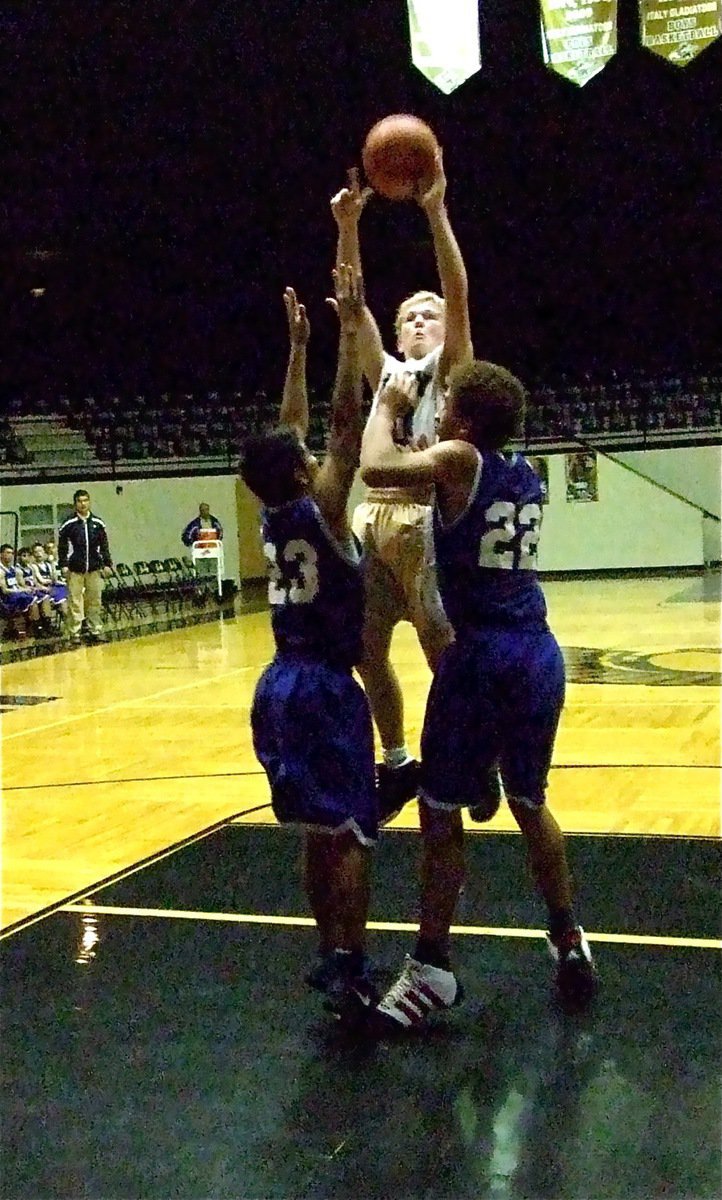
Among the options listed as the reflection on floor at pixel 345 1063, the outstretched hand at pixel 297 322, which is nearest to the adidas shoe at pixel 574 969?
the reflection on floor at pixel 345 1063

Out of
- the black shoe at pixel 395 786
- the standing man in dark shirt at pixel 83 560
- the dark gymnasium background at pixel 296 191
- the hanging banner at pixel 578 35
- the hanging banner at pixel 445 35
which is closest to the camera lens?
the black shoe at pixel 395 786

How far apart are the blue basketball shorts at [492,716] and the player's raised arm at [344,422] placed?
1.33 feet

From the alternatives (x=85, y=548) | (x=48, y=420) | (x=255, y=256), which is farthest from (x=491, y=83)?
(x=48, y=420)

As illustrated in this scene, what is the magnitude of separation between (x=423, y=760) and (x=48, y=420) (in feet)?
53.0

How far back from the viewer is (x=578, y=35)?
8.43 metres

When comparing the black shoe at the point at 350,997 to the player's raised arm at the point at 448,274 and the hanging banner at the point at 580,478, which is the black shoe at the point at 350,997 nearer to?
the player's raised arm at the point at 448,274

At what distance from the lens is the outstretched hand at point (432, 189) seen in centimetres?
286

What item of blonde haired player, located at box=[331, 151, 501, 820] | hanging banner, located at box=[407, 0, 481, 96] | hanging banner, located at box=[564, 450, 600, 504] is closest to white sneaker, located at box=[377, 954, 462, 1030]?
blonde haired player, located at box=[331, 151, 501, 820]

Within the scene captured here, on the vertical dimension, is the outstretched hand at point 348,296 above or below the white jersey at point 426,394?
above

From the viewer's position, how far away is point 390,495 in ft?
10.4

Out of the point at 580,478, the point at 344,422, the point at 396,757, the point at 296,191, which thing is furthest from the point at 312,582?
the point at 580,478

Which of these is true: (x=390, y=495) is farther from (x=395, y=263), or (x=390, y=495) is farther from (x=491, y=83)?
(x=395, y=263)

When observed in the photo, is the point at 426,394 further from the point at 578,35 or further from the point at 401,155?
the point at 578,35

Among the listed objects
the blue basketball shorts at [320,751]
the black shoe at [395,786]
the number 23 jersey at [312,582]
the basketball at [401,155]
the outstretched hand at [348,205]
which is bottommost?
the black shoe at [395,786]
